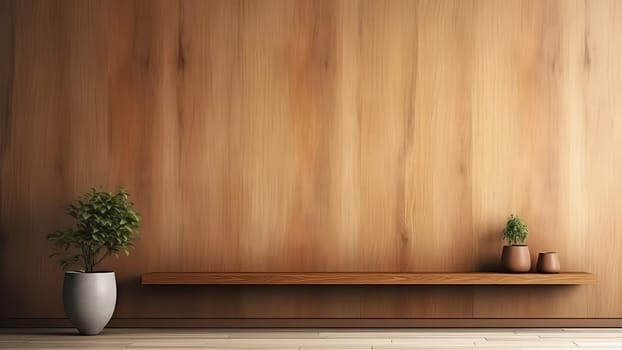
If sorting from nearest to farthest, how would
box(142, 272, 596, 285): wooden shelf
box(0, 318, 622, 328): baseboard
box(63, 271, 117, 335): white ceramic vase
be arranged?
box(63, 271, 117, 335): white ceramic vase, box(142, 272, 596, 285): wooden shelf, box(0, 318, 622, 328): baseboard

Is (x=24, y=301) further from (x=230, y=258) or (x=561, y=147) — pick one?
(x=561, y=147)

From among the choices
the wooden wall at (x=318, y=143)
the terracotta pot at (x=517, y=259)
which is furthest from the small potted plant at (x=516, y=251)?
the wooden wall at (x=318, y=143)

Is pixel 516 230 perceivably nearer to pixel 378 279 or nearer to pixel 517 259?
pixel 517 259

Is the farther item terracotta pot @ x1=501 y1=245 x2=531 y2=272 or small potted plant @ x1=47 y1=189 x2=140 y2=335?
terracotta pot @ x1=501 y1=245 x2=531 y2=272

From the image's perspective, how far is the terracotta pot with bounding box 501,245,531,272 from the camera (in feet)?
15.5

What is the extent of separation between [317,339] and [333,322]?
482 millimetres

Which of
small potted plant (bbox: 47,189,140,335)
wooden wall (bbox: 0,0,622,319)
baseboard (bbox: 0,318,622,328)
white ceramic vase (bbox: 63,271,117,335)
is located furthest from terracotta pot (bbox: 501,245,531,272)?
white ceramic vase (bbox: 63,271,117,335)

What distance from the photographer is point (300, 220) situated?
490 centimetres

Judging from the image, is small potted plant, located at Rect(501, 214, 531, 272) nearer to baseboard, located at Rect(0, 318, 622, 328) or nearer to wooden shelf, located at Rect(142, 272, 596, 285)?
wooden shelf, located at Rect(142, 272, 596, 285)

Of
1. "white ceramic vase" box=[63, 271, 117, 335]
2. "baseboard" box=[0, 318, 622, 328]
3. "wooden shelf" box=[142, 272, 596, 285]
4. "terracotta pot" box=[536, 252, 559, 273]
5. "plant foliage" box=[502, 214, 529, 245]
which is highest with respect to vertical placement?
"plant foliage" box=[502, 214, 529, 245]

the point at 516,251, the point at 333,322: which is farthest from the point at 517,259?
the point at 333,322

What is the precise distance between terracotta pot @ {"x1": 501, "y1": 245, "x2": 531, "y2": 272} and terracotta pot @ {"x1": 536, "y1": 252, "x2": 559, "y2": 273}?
7cm

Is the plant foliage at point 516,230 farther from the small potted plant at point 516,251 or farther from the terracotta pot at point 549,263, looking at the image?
the terracotta pot at point 549,263

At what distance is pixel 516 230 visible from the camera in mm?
4730
